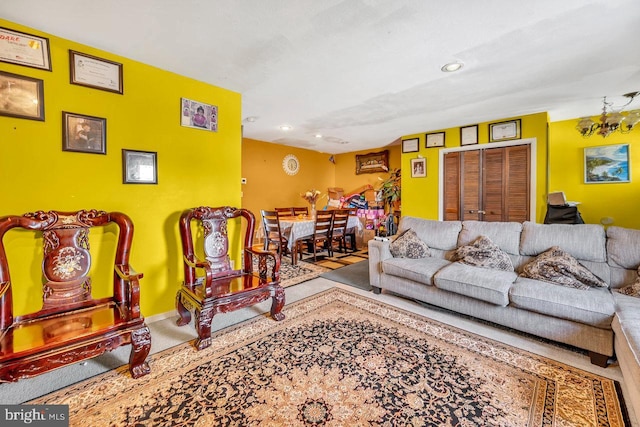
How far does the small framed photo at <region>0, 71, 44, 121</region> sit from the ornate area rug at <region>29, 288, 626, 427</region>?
1860mm

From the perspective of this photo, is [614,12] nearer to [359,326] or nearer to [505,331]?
[505,331]

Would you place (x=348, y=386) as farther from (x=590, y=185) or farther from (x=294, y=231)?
(x=590, y=185)

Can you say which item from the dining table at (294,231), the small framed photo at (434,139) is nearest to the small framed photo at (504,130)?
the small framed photo at (434,139)

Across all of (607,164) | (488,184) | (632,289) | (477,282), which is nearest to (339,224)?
(488,184)

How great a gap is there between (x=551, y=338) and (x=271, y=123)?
166 inches

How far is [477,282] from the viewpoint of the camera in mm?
2346

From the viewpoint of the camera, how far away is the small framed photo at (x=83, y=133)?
206 centimetres

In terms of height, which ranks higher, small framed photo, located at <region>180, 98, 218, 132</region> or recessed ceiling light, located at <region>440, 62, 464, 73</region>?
recessed ceiling light, located at <region>440, 62, 464, 73</region>

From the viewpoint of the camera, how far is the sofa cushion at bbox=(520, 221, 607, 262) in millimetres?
2387

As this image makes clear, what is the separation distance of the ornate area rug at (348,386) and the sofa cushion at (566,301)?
35 centimetres

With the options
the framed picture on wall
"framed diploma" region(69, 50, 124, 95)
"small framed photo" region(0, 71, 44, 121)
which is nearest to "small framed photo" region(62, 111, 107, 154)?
"small framed photo" region(0, 71, 44, 121)

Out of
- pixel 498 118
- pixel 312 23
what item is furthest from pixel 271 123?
pixel 498 118

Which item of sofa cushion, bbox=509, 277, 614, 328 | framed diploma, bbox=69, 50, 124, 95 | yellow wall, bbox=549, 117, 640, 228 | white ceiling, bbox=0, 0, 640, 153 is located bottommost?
sofa cushion, bbox=509, 277, 614, 328

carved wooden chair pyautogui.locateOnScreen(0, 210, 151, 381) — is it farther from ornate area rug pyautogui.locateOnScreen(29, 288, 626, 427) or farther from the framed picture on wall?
the framed picture on wall
